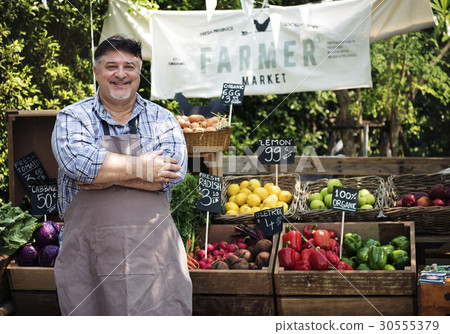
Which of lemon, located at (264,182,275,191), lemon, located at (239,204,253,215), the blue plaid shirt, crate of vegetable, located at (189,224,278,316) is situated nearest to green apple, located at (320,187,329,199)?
lemon, located at (264,182,275,191)

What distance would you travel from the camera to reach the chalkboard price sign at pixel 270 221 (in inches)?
143

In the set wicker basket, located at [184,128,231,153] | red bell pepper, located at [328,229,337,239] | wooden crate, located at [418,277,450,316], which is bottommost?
wooden crate, located at [418,277,450,316]

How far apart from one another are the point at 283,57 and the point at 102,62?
3.18 metres

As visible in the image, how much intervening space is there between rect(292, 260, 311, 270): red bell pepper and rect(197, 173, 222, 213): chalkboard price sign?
22.4 inches

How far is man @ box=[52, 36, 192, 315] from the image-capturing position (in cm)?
241

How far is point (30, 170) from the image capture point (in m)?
3.85

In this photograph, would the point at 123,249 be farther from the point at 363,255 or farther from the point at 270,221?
the point at 363,255

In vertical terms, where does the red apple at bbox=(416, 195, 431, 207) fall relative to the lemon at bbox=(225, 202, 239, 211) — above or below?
above

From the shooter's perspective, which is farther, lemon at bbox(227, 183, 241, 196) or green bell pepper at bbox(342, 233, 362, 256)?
lemon at bbox(227, 183, 241, 196)

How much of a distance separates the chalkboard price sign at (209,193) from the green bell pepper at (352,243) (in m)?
0.89

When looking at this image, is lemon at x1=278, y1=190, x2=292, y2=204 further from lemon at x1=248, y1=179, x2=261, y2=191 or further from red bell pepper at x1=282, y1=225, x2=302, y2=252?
red bell pepper at x1=282, y1=225, x2=302, y2=252

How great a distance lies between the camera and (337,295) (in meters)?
3.21

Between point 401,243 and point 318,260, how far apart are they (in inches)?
26.2

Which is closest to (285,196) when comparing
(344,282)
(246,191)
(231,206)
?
(246,191)
